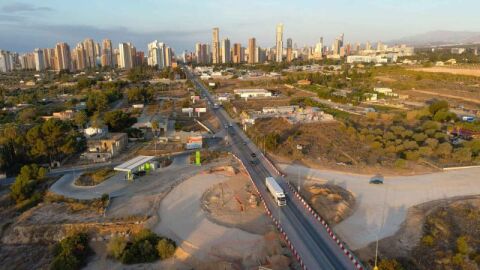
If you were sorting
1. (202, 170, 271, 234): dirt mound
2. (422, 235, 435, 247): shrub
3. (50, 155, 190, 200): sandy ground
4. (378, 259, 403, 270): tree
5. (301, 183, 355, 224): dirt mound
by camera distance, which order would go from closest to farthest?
(378, 259, 403, 270): tree
(422, 235, 435, 247): shrub
(202, 170, 271, 234): dirt mound
(301, 183, 355, 224): dirt mound
(50, 155, 190, 200): sandy ground

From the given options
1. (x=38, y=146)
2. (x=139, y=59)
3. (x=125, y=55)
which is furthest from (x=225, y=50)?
(x=38, y=146)

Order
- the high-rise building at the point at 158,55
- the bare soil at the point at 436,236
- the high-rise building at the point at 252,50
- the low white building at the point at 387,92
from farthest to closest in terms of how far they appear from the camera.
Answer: the high-rise building at the point at 252,50
the high-rise building at the point at 158,55
the low white building at the point at 387,92
the bare soil at the point at 436,236

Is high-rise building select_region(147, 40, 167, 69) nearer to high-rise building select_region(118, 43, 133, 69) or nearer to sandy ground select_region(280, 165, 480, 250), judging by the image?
high-rise building select_region(118, 43, 133, 69)

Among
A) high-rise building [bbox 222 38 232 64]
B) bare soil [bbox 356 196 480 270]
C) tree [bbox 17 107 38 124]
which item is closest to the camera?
bare soil [bbox 356 196 480 270]

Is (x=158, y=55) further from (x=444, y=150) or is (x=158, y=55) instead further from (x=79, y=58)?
(x=444, y=150)

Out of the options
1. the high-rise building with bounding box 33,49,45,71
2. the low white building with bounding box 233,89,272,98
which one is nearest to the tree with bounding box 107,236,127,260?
the low white building with bounding box 233,89,272,98

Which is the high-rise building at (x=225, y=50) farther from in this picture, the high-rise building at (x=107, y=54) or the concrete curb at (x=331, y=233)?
the concrete curb at (x=331, y=233)

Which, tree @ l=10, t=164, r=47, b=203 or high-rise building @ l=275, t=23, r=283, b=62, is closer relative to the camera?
tree @ l=10, t=164, r=47, b=203

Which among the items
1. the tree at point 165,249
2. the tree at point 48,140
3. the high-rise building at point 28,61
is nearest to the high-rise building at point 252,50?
the high-rise building at point 28,61
